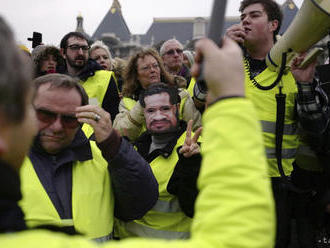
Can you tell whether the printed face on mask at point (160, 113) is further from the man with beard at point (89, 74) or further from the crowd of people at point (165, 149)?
the man with beard at point (89, 74)

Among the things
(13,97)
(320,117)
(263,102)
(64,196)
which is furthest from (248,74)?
(13,97)

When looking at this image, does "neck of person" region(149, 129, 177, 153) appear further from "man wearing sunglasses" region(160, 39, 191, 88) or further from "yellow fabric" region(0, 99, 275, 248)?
"man wearing sunglasses" region(160, 39, 191, 88)

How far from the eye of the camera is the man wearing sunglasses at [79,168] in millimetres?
1701

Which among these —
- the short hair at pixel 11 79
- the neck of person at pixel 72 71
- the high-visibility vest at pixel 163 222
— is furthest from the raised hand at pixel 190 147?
the neck of person at pixel 72 71

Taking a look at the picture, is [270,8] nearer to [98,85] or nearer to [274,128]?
[274,128]

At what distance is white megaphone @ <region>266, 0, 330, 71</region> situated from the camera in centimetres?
224

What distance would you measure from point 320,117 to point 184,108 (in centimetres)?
102

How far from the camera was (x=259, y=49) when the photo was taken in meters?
2.84

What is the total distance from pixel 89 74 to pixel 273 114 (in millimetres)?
2034

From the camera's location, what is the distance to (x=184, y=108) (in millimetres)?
3100

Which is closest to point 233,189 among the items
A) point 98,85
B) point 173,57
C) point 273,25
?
point 273,25

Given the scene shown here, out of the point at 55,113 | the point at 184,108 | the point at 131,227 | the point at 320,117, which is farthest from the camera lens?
the point at 184,108

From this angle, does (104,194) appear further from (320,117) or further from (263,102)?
(320,117)

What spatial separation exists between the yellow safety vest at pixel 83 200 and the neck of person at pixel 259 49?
144 centimetres
